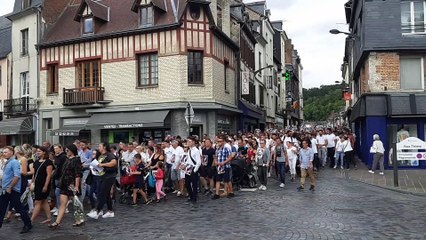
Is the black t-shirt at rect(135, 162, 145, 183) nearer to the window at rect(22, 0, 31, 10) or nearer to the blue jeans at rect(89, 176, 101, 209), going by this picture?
the blue jeans at rect(89, 176, 101, 209)

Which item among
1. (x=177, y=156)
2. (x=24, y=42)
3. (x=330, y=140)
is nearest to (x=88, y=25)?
(x=24, y=42)

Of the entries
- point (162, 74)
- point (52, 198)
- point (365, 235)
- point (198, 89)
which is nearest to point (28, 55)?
point (162, 74)

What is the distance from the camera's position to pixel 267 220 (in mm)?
8695

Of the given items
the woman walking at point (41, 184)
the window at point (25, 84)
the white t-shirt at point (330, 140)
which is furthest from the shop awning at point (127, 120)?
the woman walking at point (41, 184)


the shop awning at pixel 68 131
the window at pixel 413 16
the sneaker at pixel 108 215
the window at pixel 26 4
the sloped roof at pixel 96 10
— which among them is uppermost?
the window at pixel 26 4

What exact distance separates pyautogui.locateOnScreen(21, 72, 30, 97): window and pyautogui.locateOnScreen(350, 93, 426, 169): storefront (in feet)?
64.4

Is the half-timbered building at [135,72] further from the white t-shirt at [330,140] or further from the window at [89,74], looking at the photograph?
the white t-shirt at [330,140]

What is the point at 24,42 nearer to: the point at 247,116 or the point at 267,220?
the point at 247,116

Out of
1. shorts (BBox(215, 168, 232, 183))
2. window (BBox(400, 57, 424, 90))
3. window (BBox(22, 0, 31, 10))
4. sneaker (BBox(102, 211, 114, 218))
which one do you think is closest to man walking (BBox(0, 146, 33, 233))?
sneaker (BBox(102, 211, 114, 218))

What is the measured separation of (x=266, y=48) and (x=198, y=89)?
19.9 metres

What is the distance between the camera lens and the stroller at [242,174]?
13242mm

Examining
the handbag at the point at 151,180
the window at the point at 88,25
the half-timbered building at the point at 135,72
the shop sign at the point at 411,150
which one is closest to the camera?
the handbag at the point at 151,180

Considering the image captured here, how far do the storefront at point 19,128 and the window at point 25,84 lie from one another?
174cm

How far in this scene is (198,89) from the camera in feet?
69.1
